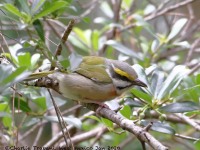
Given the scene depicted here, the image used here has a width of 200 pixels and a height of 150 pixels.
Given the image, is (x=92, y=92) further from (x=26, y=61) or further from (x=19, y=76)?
(x=19, y=76)

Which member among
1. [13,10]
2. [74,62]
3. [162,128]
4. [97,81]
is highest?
[13,10]

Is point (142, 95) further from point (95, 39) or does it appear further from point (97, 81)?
point (95, 39)

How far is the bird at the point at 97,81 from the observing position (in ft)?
7.64

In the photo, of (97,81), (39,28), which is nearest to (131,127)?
(39,28)

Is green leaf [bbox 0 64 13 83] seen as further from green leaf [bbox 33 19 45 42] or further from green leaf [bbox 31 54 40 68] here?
green leaf [bbox 31 54 40 68]

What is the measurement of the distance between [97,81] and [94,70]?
0.08 metres

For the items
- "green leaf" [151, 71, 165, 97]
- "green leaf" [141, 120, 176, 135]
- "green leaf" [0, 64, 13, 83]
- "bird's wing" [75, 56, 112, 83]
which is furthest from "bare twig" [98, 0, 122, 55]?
"green leaf" [0, 64, 13, 83]

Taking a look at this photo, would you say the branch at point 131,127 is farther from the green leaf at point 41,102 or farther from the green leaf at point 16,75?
the green leaf at point 16,75

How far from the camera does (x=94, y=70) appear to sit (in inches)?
98.2

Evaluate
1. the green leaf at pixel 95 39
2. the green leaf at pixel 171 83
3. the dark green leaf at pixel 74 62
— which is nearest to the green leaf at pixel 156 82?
the green leaf at pixel 171 83

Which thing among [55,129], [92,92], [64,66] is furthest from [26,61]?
[55,129]

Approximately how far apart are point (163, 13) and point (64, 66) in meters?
2.13

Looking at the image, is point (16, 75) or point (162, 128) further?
point (162, 128)

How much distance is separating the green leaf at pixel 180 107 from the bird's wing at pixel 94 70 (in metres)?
0.45
